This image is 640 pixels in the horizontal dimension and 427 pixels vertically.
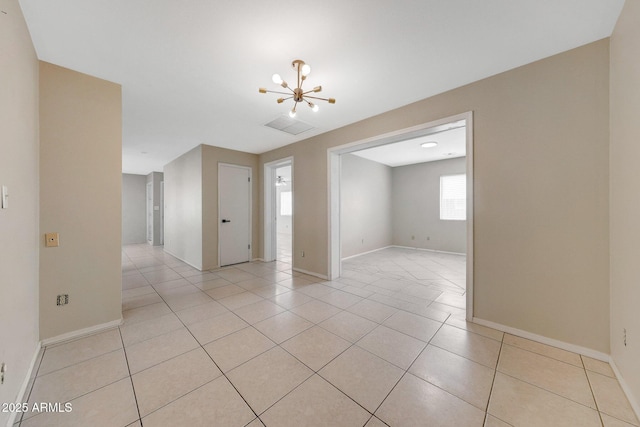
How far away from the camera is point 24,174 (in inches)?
63.4

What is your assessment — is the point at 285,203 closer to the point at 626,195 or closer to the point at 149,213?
the point at 149,213

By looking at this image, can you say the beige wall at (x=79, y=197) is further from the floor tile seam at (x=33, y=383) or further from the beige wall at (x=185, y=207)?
the beige wall at (x=185, y=207)

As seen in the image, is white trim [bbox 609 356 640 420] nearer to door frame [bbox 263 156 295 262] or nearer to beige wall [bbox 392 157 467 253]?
beige wall [bbox 392 157 467 253]

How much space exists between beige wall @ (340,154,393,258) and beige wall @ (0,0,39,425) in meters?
4.52

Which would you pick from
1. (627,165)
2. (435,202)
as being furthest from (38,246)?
(435,202)

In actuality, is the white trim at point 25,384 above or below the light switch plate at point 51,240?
below

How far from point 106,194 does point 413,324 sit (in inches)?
137

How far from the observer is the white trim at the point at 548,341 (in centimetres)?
182

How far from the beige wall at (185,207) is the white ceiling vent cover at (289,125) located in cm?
198

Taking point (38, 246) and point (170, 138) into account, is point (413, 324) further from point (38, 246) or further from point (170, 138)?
point (170, 138)

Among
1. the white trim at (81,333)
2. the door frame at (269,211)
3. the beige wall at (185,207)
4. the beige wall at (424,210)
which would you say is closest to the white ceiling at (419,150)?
the beige wall at (424,210)

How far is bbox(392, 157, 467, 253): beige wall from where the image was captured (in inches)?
249

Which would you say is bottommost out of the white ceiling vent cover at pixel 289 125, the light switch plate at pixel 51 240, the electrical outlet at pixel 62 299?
the electrical outlet at pixel 62 299

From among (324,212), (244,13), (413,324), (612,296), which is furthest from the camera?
(324,212)
